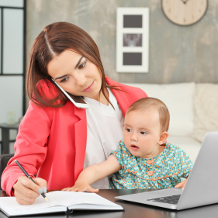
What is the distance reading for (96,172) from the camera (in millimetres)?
1188

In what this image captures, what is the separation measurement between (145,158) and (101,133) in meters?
0.23

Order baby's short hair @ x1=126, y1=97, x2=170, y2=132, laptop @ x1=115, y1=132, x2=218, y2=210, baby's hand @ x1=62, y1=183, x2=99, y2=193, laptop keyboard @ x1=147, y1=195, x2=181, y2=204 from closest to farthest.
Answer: laptop @ x1=115, y1=132, x2=218, y2=210
laptop keyboard @ x1=147, y1=195, x2=181, y2=204
baby's hand @ x1=62, y1=183, x2=99, y2=193
baby's short hair @ x1=126, y1=97, x2=170, y2=132

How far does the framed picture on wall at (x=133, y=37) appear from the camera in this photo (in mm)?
4051

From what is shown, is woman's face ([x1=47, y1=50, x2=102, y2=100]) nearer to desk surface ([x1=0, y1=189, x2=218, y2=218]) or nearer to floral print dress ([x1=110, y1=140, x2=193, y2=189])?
floral print dress ([x1=110, y1=140, x2=193, y2=189])

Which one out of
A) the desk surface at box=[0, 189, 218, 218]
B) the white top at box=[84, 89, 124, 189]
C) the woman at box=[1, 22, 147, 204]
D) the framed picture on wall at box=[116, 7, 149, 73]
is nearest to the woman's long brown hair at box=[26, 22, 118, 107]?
the woman at box=[1, 22, 147, 204]

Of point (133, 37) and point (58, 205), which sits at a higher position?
point (133, 37)

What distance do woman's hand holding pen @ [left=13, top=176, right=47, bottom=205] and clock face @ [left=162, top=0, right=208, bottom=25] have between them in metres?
3.61

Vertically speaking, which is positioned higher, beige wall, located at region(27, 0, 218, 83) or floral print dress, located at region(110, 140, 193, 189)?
beige wall, located at region(27, 0, 218, 83)

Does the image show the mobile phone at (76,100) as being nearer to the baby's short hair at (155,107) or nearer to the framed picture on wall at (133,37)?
the baby's short hair at (155,107)

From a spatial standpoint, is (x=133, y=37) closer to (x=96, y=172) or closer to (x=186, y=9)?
(x=186, y=9)

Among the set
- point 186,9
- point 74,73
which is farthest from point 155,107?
point 186,9

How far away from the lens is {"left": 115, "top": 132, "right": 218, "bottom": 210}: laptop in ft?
2.48

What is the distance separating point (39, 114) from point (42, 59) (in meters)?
0.20

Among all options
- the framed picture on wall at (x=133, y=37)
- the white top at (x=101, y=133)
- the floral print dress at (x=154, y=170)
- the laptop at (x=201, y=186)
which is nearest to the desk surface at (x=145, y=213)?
the laptop at (x=201, y=186)
